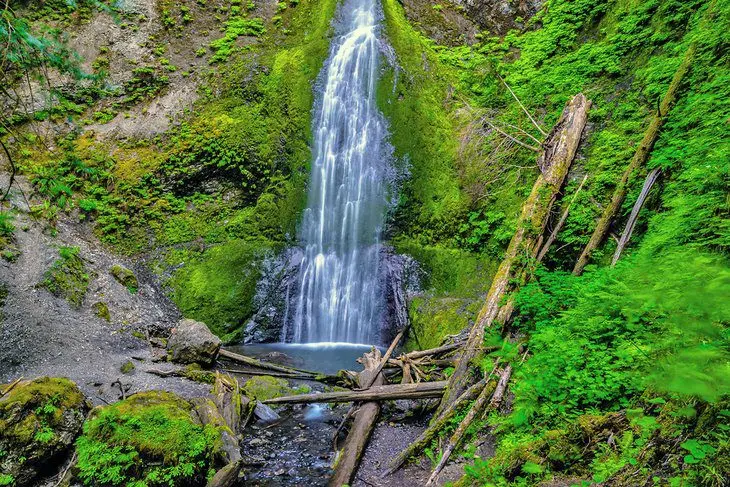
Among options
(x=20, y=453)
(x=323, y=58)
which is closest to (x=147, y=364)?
(x=20, y=453)

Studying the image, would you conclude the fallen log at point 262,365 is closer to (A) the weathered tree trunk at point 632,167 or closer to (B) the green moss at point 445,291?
(B) the green moss at point 445,291

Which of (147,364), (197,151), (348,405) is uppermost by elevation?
(197,151)

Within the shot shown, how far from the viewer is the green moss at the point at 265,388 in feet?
21.4

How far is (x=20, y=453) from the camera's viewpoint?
3.81 metres

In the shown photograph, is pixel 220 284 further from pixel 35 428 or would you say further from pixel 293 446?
pixel 35 428

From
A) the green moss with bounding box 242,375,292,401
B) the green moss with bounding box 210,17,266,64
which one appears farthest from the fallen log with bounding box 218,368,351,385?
the green moss with bounding box 210,17,266,64

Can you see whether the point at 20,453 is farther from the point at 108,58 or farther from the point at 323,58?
the point at 108,58

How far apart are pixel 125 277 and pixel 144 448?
6.33 metres

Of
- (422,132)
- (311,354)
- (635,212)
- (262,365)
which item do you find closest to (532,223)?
(635,212)

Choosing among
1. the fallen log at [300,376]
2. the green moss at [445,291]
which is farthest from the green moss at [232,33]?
the fallen log at [300,376]

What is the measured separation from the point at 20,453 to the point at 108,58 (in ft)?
44.4

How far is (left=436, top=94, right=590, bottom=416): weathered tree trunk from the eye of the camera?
487 cm

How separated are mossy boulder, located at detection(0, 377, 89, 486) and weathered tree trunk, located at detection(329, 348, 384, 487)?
9.17ft

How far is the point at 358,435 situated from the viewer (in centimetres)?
499
